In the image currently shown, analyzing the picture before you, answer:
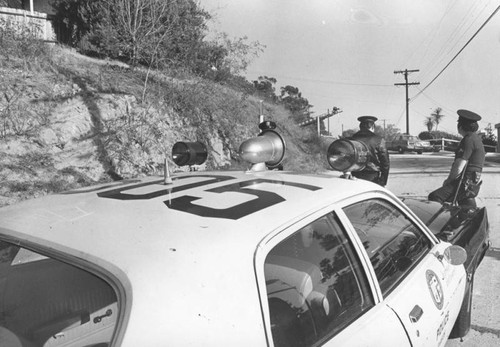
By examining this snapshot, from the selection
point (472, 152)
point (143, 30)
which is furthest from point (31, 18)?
point (472, 152)

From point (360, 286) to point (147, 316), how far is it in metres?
1.04

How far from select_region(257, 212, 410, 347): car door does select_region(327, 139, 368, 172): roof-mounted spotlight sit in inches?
35.3

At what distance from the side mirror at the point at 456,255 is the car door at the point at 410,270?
2.8 inches

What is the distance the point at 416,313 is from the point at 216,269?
1.17 m

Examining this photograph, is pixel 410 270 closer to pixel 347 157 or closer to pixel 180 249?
pixel 347 157

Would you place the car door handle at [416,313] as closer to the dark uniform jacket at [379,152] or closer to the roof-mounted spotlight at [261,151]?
the roof-mounted spotlight at [261,151]

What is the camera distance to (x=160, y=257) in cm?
125

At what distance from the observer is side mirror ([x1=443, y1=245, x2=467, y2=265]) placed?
237cm

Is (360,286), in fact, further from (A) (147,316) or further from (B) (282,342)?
(A) (147,316)

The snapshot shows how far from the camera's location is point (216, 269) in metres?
1.25

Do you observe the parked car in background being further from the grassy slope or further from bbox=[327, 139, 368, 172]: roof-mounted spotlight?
bbox=[327, 139, 368, 172]: roof-mounted spotlight

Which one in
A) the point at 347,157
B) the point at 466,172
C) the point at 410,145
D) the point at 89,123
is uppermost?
the point at 89,123

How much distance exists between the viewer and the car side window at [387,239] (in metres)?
2.04

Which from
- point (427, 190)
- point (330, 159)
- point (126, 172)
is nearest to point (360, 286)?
point (330, 159)
